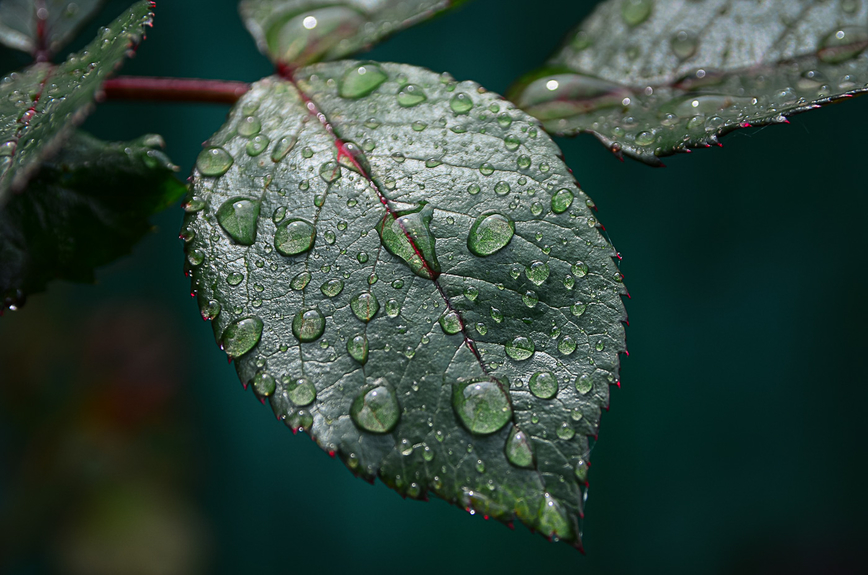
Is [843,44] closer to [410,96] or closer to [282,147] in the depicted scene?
[410,96]

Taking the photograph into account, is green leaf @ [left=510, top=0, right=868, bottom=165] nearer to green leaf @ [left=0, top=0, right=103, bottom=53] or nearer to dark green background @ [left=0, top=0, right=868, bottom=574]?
green leaf @ [left=0, top=0, right=103, bottom=53]

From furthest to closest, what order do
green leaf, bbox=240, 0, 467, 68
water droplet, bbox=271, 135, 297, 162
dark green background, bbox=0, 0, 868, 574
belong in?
1. dark green background, bbox=0, 0, 868, 574
2. green leaf, bbox=240, 0, 467, 68
3. water droplet, bbox=271, 135, 297, 162

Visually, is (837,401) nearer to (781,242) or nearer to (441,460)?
(781,242)

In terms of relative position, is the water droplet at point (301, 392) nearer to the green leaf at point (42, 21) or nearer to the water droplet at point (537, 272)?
the water droplet at point (537, 272)

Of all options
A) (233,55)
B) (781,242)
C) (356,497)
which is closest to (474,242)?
(233,55)

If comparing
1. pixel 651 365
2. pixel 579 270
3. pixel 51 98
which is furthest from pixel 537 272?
pixel 651 365

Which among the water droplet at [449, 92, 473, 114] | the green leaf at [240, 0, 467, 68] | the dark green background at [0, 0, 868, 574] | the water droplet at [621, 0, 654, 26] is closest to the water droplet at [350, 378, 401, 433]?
the water droplet at [449, 92, 473, 114]
